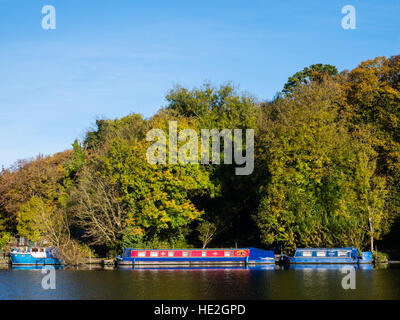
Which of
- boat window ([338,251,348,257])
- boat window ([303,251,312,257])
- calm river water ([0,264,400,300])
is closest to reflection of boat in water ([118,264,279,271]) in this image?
calm river water ([0,264,400,300])

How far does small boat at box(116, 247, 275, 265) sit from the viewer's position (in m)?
64.6

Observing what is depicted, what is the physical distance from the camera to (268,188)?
65125 millimetres

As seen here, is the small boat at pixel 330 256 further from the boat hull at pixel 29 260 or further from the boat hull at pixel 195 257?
the boat hull at pixel 29 260

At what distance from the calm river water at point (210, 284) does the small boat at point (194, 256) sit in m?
5.94

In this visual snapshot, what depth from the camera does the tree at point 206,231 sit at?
235ft

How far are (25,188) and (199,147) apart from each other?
31.2 metres

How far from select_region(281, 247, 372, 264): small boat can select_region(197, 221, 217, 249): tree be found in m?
13.2

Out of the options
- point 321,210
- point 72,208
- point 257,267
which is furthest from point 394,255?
point 72,208

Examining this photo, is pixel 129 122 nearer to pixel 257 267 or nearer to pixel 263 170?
pixel 263 170

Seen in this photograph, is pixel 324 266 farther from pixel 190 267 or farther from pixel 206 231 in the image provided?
pixel 206 231

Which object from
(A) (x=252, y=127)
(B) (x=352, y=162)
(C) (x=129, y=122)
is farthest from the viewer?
(C) (x=129, y=122)

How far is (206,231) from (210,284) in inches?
1060

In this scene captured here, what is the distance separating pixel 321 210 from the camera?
2562 inches

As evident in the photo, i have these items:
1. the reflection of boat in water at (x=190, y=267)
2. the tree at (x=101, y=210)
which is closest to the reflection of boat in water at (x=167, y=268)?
the reflection of boat in water at (x=190, y=267)
